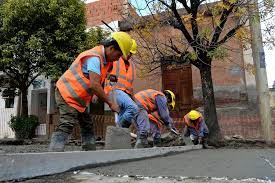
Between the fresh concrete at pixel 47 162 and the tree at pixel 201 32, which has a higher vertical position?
the tree at pixel 201 32

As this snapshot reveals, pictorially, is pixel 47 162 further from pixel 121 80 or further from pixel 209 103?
pixel 209 103

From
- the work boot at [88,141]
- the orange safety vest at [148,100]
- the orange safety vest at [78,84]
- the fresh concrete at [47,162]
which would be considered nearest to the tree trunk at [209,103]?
the orange safety vest at [148,100]

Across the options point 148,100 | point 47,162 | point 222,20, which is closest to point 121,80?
point 148,100

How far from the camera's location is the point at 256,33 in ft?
25.0

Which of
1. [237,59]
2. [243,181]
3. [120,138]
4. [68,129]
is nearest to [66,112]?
[68,129]

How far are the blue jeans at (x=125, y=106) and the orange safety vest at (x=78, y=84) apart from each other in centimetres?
130

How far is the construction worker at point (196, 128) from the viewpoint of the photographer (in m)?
7.95

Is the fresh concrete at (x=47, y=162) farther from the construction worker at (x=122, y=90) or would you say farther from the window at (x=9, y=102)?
the window at (x=9, y=102)

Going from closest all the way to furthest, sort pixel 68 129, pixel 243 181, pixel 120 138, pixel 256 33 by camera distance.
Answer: pixel 243 181, pixel 68 129, pixel 120 138, pixel 256 33

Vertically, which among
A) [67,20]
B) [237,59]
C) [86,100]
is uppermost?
[67,20]

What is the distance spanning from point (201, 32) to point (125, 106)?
2850 millimetres

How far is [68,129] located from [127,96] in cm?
160

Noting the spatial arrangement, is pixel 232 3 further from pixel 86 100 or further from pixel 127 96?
pixel 86 100

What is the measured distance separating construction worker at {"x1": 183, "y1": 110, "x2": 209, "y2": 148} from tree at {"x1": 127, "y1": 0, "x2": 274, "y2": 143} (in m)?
0.16
